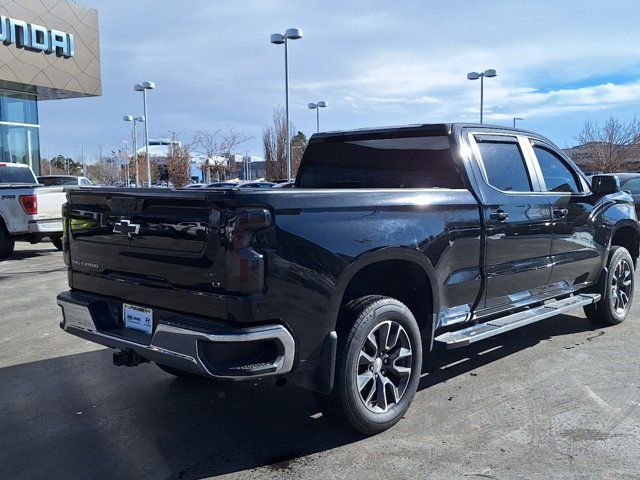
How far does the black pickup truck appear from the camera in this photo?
3146 millimetres

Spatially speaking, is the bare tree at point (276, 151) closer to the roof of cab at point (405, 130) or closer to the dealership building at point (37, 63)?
the dealership building at point (37, 63)

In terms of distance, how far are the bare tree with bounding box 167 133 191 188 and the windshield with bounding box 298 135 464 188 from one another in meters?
31.4

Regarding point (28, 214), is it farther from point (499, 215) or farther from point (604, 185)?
point (604, 185)

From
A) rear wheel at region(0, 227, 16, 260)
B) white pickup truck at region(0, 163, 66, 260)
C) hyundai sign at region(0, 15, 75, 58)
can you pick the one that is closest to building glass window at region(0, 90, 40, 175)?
hyundai sign at region(0, 15, 75, 58)

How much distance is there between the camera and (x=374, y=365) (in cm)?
379

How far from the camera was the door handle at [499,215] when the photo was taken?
180 inches

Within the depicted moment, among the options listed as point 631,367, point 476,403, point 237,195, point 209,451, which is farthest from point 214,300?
point 631,367

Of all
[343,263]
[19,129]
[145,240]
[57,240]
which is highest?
[19,129]

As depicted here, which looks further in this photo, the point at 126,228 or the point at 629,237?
the point at 629,237

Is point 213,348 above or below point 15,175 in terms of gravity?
below

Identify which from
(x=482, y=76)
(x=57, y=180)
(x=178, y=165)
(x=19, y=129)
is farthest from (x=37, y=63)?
(x=482, y=76)

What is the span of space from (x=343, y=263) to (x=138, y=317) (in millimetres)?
1284

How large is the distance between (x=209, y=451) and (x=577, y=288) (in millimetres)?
3996

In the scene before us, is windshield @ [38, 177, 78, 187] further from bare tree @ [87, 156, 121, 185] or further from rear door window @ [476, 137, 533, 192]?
bare tree @ [87, 156, 121, 185]
